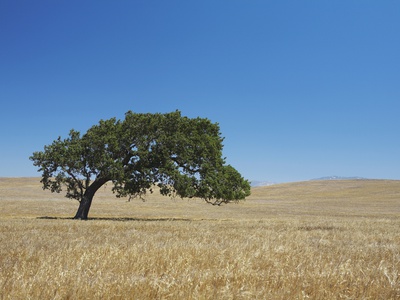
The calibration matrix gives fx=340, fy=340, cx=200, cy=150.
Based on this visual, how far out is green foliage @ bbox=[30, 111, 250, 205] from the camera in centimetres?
2858

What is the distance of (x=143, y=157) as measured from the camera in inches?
1139

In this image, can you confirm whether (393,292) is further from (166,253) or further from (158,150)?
(158,150)

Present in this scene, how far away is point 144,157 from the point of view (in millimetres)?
28969

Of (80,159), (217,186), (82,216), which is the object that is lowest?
(82,216)

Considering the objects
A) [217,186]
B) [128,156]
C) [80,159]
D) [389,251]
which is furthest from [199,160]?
[389,251]

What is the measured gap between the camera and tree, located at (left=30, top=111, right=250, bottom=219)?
93.8 ft

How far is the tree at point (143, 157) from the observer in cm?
→ 2858

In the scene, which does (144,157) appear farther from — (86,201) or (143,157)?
(86,201)

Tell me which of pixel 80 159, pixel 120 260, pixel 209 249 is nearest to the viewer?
pixel 120 260

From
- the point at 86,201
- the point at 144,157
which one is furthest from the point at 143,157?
the point at 86,201

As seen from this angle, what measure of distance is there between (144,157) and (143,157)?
0.09 m

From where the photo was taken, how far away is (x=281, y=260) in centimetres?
720

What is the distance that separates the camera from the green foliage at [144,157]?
93.8ft

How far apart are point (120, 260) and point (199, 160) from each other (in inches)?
939
